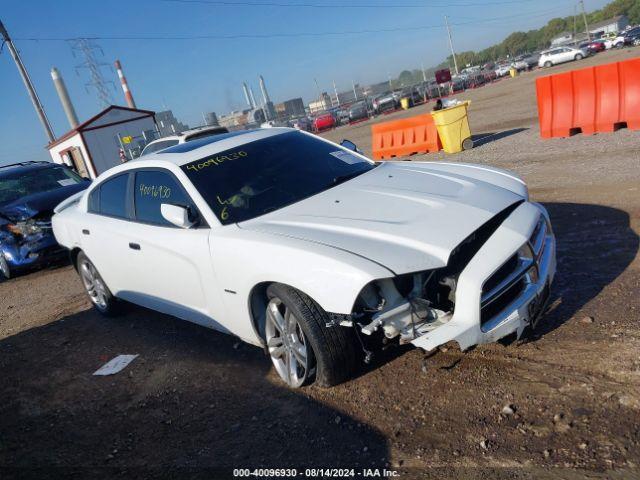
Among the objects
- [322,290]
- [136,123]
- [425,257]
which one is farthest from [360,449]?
[136,123]

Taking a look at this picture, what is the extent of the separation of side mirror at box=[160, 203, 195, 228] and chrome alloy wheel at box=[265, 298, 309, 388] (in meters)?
0.87

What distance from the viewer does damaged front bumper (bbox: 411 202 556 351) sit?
112 inches

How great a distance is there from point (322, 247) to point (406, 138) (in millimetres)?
10440

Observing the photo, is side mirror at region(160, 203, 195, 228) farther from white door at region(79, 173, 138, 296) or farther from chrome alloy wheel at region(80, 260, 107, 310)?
chrome alloy wheel at region(80, 260, 107, 310)

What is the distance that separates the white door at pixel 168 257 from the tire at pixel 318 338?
686mm

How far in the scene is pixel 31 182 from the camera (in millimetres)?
9750

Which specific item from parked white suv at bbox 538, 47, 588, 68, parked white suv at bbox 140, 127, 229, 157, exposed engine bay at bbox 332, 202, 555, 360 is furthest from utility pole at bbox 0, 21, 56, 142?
parked white suv at bbox 538, 47, 588, 68

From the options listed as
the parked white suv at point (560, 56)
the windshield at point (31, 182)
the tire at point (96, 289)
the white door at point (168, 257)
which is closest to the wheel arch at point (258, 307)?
the white door at point (168, 257)

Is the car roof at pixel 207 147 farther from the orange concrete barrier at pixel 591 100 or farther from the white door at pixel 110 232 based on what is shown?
the orange concrete barrier at pixel 591 100

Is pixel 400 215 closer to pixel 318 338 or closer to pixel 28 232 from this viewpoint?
pixel 318 338

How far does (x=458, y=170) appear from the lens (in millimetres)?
4379

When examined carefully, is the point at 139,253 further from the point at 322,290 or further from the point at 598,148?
the point at 598,148

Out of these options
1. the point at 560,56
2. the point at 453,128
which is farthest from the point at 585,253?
the point at 560,56

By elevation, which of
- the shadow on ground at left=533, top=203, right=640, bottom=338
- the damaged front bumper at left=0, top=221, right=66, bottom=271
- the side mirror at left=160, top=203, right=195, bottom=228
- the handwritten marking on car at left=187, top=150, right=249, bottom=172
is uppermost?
the handwritten marking on car at left=187, top=150, right=249, bottom=172
